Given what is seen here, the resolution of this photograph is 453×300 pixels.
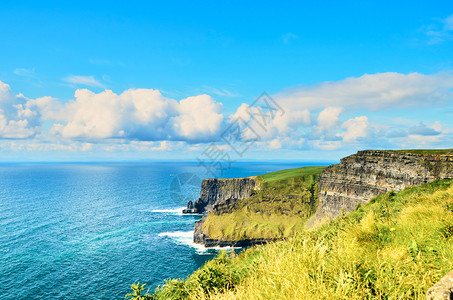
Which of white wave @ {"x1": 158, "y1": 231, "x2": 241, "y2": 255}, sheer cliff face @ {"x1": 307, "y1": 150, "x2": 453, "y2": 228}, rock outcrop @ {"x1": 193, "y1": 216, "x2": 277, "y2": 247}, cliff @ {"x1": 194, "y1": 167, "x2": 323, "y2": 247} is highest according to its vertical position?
sheer cliff face @ {"x1": 307, "y1": 150, "x2": 453, "y2": 228}

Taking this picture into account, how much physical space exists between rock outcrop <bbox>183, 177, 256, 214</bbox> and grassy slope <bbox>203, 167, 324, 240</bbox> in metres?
28.3

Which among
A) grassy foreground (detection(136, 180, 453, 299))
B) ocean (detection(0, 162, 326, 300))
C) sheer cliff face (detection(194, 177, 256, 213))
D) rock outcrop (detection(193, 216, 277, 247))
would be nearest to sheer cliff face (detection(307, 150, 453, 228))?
rock outcrop (detection(193, 216, 277, 247))

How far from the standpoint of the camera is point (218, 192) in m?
138

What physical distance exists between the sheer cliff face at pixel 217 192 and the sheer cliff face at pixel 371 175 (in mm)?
53526

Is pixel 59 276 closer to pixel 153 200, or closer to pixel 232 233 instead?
pixel 232 233

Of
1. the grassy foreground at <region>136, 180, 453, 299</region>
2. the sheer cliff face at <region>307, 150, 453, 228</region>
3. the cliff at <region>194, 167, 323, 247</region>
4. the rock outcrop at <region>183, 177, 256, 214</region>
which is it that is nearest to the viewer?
the grassy foreground at <region>136, 180, 453, 299</region>

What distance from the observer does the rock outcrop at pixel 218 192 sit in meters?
130

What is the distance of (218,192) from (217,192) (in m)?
0.58

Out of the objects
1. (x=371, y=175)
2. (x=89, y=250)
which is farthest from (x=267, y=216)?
(x=89, y=250)

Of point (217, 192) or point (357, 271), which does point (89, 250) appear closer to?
point (357, 271)

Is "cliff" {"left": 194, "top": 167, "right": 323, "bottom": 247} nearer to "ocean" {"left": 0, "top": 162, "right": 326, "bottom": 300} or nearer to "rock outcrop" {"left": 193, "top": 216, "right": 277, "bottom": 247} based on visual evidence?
"rock outcrop" {"left": 193, "top": 216, "right": 277, "bottom": 247}

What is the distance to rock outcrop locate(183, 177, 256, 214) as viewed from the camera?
13050cm

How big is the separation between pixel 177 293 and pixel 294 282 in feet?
26.1

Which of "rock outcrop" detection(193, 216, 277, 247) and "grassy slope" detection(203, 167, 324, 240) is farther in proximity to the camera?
"grassy slope" detection(203, 167, 324, 240)
